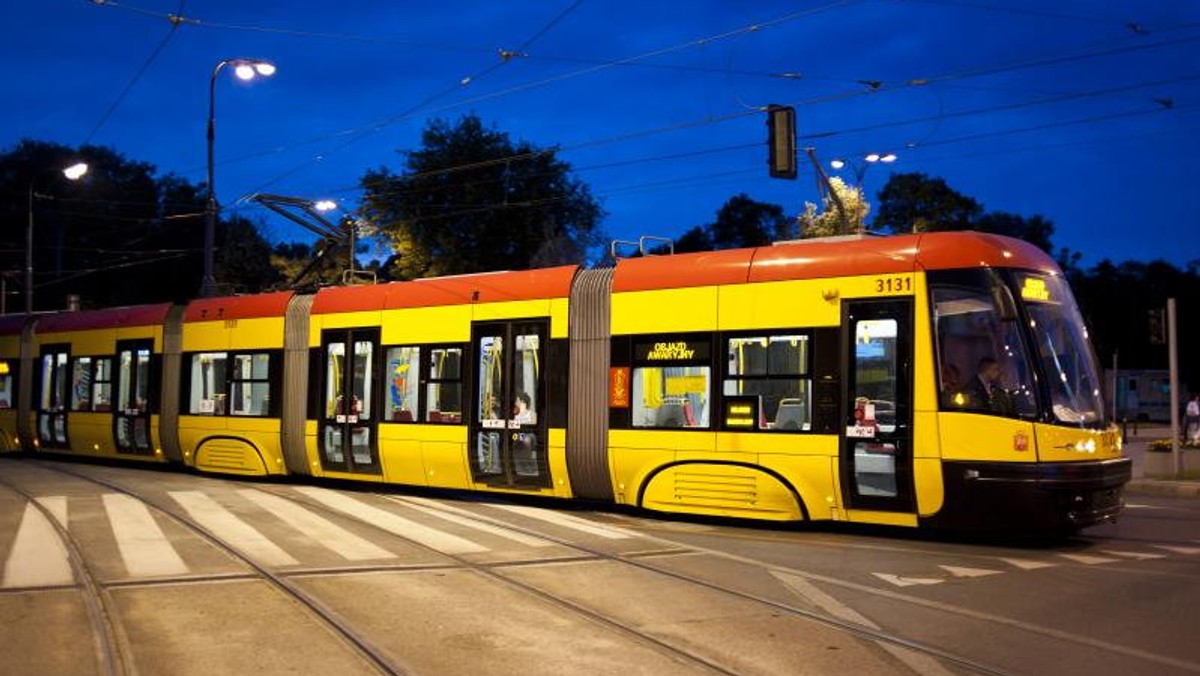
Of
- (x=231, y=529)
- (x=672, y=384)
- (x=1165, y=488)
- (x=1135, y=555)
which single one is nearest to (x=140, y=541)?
(x=231, y=529)

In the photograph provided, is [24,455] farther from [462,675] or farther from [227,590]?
[462,675]

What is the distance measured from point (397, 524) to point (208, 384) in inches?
328

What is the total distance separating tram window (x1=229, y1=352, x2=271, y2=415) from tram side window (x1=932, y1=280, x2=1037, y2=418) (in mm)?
11436

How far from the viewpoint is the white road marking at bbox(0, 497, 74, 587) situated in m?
8.27

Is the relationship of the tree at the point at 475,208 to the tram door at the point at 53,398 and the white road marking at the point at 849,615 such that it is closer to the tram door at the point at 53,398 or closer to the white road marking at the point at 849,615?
the tram door at the point at 53,398

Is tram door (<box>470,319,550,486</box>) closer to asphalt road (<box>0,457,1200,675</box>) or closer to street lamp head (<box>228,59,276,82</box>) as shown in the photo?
asphalt road (<box>0,457,1200,675</box>)

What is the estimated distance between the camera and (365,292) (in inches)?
644

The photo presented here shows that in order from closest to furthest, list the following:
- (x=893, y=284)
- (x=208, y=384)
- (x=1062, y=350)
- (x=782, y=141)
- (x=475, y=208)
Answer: (x=1062, y=350), (x=893, y=284), (x=782, y=141), (x=208, y=384), (x=475, y=208)

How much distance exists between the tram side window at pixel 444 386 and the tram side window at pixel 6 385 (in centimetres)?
1411

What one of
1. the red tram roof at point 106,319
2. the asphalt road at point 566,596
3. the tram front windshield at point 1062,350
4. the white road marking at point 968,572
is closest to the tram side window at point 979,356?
the tram front windshield at point 1062,350

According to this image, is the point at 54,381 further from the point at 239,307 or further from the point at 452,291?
the point at 452,291

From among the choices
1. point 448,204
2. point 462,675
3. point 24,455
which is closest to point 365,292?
point 462,675

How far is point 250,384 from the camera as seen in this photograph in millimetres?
17859

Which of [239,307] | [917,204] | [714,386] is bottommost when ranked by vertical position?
[714,386]
